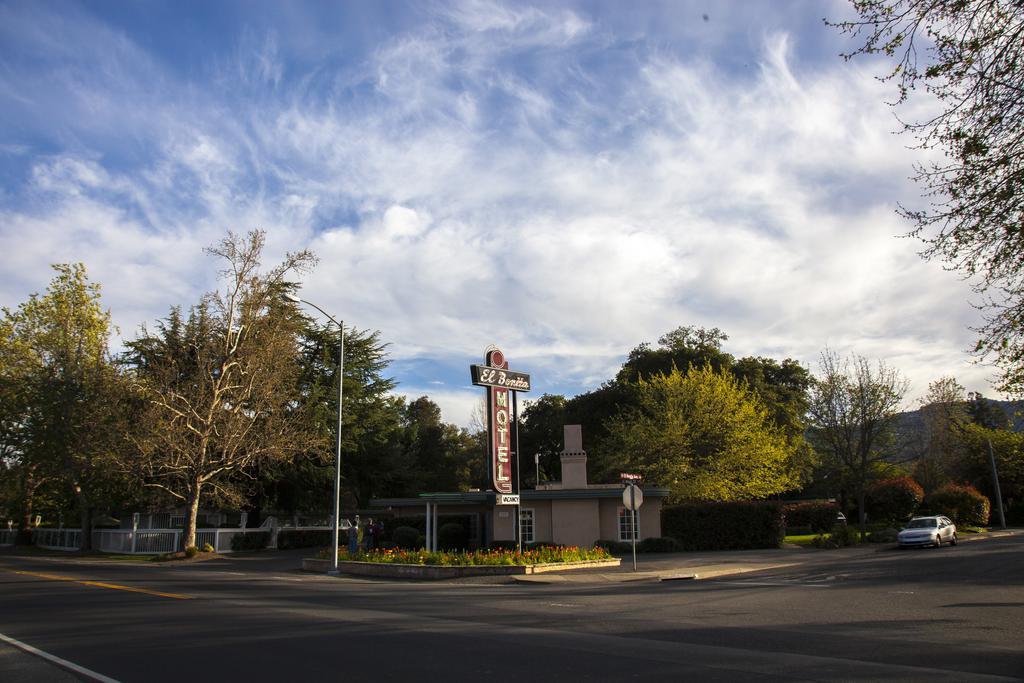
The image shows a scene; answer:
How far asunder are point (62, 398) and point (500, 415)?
90.6 ft

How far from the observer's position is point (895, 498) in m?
45.7

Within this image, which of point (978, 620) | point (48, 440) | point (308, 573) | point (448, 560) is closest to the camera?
point (978, 620)

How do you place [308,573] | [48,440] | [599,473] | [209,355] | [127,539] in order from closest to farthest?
1. [308,573]
2. [209,355]
3. [48,440]
4. [127,539]
5. [599,473]

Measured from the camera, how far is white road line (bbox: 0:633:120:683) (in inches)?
320

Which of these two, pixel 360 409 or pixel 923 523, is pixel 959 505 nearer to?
pixel 923 523

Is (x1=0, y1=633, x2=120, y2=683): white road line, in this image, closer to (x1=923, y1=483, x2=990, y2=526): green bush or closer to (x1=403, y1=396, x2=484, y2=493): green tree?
(x1=403, y1=396, x2=484, y2=493): green tree

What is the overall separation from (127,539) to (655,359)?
4131 centimetres

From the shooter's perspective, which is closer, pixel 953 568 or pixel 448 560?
pixel 953 568

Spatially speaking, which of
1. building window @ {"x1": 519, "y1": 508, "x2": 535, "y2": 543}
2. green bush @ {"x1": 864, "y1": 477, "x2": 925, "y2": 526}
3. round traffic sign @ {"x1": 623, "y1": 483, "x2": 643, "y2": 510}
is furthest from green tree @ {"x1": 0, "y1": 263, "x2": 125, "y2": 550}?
green bush @ {"x1": 864, "y1": 477, "x2": 925, "y2": 526}

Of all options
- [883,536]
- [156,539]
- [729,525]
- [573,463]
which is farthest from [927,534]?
[156,539]

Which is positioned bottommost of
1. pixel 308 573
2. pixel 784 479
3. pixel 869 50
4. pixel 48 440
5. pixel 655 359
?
pixel 308 573

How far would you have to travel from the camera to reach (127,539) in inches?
1656

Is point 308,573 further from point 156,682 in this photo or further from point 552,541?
point 156,682

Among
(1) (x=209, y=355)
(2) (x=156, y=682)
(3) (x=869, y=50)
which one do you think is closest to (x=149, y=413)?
(1) (x=209, y=355)
